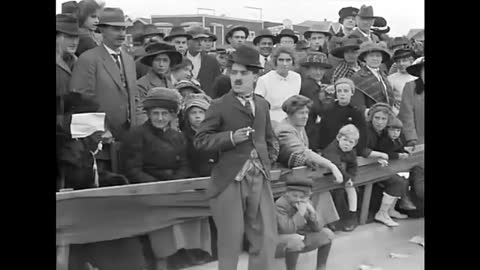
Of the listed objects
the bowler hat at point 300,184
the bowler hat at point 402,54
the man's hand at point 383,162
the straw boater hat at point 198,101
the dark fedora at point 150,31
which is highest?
the dark fedora at point 150,31

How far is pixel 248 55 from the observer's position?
3.50 meters

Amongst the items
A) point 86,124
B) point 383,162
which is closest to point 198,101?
point 86,124

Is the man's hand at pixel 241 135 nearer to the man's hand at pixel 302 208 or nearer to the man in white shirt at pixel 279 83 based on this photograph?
the man in white shirt at pixel 279 83

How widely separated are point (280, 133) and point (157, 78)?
0.69 m

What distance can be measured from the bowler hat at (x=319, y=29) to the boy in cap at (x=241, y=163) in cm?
32

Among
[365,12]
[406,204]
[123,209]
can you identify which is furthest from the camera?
[406,204]

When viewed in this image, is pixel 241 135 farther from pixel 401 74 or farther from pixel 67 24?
pixel 401 74

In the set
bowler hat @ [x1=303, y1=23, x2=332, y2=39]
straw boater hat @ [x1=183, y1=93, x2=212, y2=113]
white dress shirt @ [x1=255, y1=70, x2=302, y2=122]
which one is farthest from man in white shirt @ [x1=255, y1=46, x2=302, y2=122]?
straw boater hat @ [x1=183, y1=93, x2=212, y2=113]

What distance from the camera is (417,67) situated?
395 centimetres

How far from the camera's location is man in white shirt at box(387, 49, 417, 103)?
3914mm

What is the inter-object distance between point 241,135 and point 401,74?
108 centimetres

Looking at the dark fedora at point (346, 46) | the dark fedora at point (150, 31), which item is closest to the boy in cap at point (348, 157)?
the dark fedora at point (346, 46)

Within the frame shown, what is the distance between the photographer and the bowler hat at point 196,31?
3.41m
